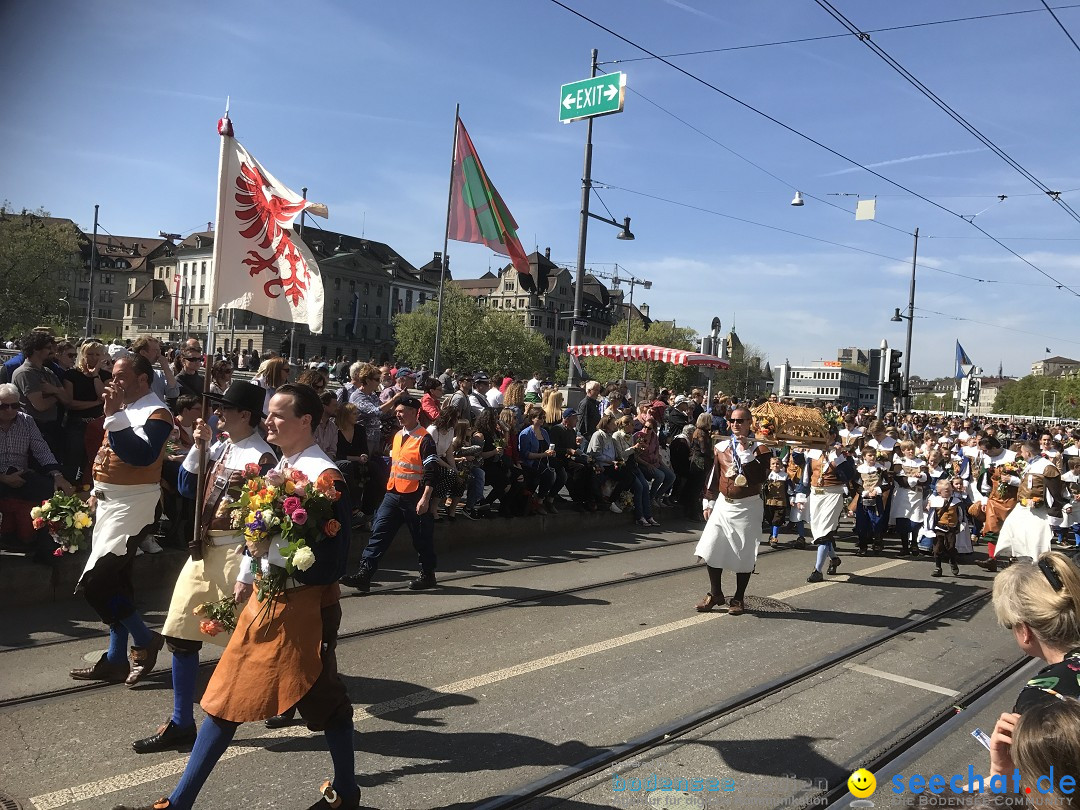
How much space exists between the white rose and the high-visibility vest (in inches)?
182

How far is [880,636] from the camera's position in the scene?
7.59 m

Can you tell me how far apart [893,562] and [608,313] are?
126 m

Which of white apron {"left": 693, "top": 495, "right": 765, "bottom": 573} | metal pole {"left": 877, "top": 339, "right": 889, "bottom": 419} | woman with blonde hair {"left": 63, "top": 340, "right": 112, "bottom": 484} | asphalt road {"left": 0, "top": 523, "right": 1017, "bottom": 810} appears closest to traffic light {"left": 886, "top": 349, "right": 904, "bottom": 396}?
metal pole {"left": 877, "top": 339, "right": 889, "bottom": 419}

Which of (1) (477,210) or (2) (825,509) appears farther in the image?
(1) (477,210)

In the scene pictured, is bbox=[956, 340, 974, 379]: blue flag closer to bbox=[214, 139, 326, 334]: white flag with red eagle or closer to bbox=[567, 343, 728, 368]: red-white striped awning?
bbox=[567, 343, 728, 368]: red-white striped awning

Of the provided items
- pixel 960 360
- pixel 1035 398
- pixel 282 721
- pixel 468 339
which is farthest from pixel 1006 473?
pixel 1035 398

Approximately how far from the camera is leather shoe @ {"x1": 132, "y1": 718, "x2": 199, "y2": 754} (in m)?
4.38

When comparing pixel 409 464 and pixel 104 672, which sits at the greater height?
pixel 409 464

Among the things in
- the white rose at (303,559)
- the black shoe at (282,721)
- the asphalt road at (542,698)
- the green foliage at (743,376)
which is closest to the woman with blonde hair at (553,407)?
the asphalt road at (542,698)

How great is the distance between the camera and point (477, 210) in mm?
16281

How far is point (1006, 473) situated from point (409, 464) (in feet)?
27.9

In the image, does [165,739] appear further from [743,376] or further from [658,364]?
[743,376]

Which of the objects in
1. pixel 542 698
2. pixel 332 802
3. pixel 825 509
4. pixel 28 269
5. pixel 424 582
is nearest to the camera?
pixel 332 802

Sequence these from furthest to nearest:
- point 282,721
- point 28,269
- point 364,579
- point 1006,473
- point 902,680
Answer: point 28,269, point 1006,473, point 364,579, point 902,680, point 282,721
